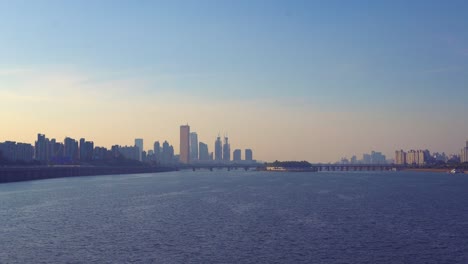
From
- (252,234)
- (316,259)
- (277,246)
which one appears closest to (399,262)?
(316,259)

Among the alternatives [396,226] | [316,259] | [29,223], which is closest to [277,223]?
[396,226]

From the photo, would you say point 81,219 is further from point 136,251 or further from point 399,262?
point 399,262

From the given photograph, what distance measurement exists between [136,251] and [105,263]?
6329 millimetres

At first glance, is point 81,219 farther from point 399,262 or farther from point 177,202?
point 399,262

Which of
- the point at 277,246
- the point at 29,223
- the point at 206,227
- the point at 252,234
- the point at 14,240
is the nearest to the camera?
the point at 277,246

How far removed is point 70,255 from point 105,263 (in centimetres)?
588

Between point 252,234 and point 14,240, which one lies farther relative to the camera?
point 252,234

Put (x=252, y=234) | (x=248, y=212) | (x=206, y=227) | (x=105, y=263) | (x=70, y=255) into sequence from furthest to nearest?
(x=248, y=212) < (x=206, y=227) < (x=252, y=234) < (x=70, y=255) < (x=105, y=263)

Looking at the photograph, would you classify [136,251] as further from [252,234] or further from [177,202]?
Result: [177,202]

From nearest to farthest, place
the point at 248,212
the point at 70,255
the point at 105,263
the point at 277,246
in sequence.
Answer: the point at 105,263 → the point at 70,255 → the point at 277,246 → the point at 248,212

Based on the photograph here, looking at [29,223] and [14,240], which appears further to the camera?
[29,223]

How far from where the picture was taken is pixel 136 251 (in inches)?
2175

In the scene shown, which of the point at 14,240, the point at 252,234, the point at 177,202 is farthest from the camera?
the point at 177,202

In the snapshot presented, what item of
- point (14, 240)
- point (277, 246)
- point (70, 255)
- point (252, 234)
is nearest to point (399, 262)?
point (277, 246)
